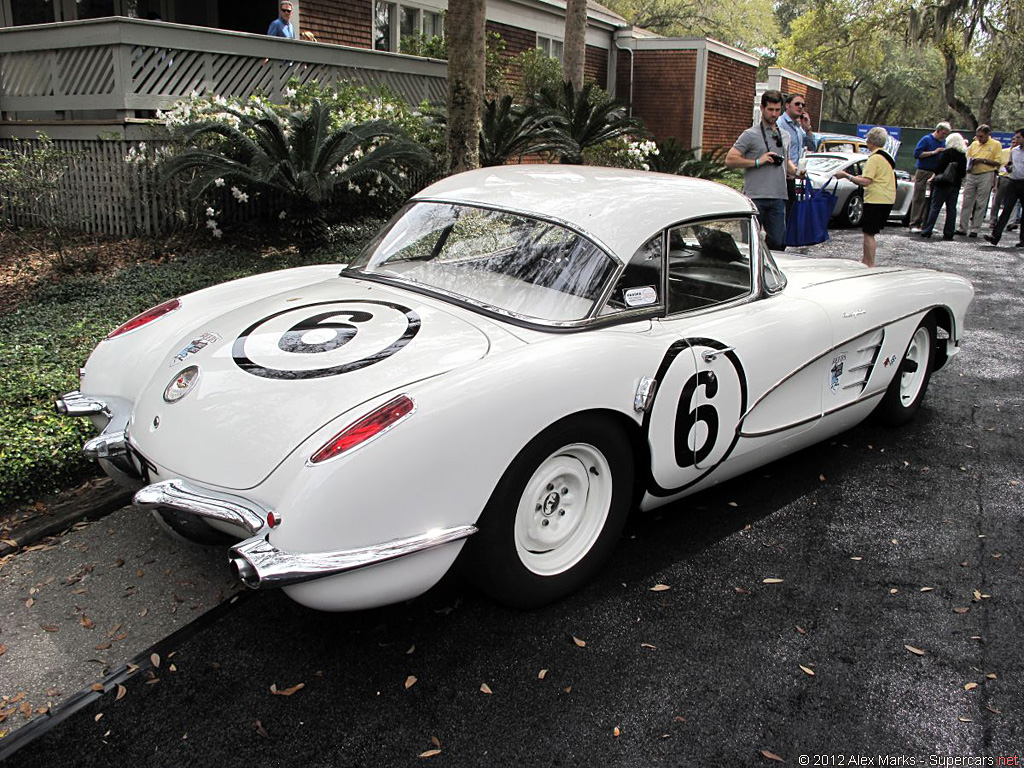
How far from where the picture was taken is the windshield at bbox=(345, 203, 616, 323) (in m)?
3.37

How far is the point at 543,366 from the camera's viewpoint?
9.61 feet

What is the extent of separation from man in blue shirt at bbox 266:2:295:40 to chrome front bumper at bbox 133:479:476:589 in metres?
9.82

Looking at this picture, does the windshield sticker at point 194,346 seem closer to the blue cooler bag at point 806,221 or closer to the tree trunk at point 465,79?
the tree trunk at point 465,79

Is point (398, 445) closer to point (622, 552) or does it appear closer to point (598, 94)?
point (622, 552)

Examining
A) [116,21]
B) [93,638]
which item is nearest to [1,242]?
[116,21]

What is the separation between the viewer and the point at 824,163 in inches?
620

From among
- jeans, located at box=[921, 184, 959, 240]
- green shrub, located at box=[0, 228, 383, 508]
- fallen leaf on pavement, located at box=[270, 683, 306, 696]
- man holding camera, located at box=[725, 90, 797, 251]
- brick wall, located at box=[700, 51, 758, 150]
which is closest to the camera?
Result: fallen leaf on pavement, located at box=[270, 683, 306, 696]

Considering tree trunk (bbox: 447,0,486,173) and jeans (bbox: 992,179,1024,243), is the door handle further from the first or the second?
jeans (bbox: 992,179,1024,243)

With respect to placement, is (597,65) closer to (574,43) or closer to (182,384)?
(574,43)

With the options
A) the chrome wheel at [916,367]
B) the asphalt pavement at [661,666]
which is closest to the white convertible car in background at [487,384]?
the asphalt pavement at [661,666]

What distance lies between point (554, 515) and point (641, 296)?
100cm

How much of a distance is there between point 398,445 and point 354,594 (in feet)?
1.56

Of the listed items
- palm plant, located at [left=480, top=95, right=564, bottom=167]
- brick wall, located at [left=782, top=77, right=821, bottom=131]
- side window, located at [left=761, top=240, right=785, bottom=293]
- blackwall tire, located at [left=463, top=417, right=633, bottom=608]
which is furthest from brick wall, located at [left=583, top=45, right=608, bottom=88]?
blackwall tire, located at [left=463, top=417, right=633, bottom=608]

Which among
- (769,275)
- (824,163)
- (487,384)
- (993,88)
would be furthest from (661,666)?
(993,88)
